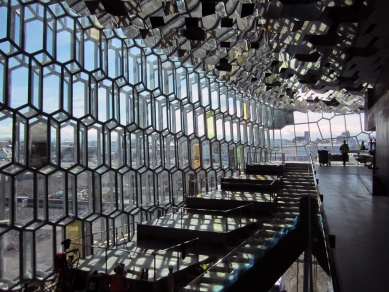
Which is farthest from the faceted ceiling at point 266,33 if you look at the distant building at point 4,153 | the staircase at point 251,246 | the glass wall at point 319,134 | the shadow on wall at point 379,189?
the glass wall at point 319,134

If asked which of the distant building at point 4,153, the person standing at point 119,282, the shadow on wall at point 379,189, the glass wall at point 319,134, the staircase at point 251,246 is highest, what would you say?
the glass wall at point 319,134

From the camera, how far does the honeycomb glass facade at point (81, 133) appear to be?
7.22 meters

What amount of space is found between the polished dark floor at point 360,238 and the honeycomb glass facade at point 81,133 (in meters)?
5.21

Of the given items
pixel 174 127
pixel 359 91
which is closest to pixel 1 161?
pixel 174 127

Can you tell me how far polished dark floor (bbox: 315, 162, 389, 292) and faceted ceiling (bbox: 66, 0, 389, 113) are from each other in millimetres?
4057

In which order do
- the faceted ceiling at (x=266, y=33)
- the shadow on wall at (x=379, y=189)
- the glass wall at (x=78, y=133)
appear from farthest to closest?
the shadow on wall at (x=379, y=189) < the glass wall at (x=78, y=133) < the faceted ceiling at (x=266, y=33)

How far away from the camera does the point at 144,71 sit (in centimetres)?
1126

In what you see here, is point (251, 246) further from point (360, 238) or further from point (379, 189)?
point (379, 189)

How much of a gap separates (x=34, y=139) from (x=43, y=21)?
2846 millimetres

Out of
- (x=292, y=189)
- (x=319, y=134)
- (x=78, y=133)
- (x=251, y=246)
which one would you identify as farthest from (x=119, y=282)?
(x=319, y=134)

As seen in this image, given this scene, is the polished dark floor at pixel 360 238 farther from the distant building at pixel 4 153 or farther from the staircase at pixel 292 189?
the distant building at pixel 4 153

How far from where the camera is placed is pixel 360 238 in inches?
200

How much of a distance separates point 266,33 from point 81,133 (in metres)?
5.72

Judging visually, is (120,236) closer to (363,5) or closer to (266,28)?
(266,28)
